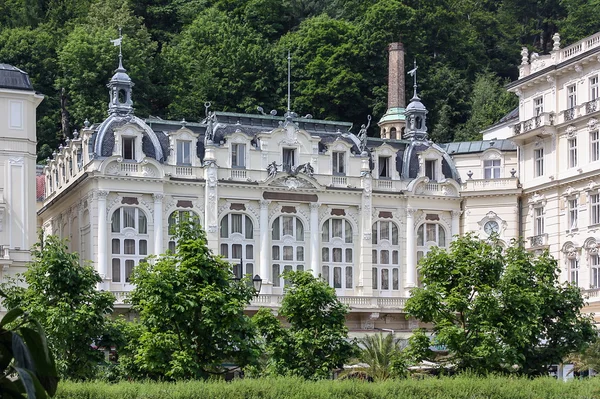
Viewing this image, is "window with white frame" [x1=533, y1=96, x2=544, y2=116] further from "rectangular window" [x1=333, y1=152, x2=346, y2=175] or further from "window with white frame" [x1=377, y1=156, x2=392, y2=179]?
"rectangular window" [x1=333, y1=152, x2=346, y2=175]

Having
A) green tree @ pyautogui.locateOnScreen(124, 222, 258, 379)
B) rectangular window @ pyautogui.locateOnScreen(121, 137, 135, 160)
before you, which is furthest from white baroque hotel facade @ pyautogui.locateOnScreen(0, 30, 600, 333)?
green tree @ pyautogui.locateOnScreen(124, 222, 258, 379)

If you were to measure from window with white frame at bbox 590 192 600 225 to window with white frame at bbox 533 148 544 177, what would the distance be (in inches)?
223

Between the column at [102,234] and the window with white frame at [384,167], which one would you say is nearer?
the column at [102,234]

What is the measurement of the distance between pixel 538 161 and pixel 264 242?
56.8ft

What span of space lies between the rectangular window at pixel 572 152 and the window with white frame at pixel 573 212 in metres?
2.08

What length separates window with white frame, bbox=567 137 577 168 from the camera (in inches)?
2923

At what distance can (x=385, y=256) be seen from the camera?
79.8m

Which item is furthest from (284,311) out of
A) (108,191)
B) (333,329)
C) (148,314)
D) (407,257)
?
(407,257)

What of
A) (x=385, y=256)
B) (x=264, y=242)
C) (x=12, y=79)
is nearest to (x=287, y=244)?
(x=264, y=242)

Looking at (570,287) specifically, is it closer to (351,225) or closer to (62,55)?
(351,225)

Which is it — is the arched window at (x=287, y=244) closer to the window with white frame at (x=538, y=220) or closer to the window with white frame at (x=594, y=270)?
the window with white frame at (x=538, y=220)

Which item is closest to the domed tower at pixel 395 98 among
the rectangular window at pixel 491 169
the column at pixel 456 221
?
the rectangular window at pixel 491 169

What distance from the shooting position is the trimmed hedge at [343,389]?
3825 cm

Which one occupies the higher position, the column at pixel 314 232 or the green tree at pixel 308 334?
the column at pixel 314 232
